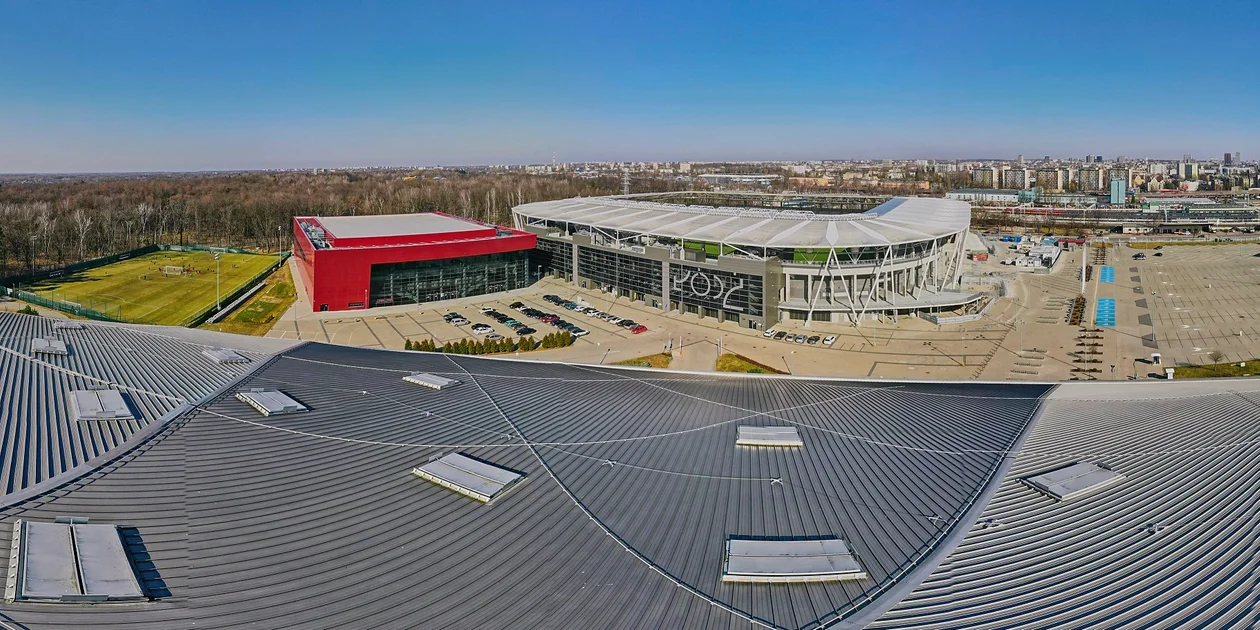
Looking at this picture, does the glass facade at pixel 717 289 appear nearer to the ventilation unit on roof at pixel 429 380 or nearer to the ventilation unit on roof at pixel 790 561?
the ventilation unit on roof at pixel 429 380

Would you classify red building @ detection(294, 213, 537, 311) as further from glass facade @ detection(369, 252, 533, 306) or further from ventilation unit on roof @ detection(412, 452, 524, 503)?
ventilation unit on roof @ detection(412, 452, 524, 503)

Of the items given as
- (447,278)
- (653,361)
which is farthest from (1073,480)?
(447,278)

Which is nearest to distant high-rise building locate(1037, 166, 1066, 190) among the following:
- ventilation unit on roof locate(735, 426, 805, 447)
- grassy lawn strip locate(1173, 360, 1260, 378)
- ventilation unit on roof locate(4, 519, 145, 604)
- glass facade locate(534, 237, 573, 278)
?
glass facade locate(534, 237, 573, 278)

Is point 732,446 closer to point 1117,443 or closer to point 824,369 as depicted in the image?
point 1117,443

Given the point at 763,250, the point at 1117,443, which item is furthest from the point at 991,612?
the point at 763,250

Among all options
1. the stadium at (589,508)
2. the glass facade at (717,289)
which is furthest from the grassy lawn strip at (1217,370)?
the glass facade at (717,289)

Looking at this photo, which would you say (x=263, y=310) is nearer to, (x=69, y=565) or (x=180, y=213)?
(x=69, y=565)
